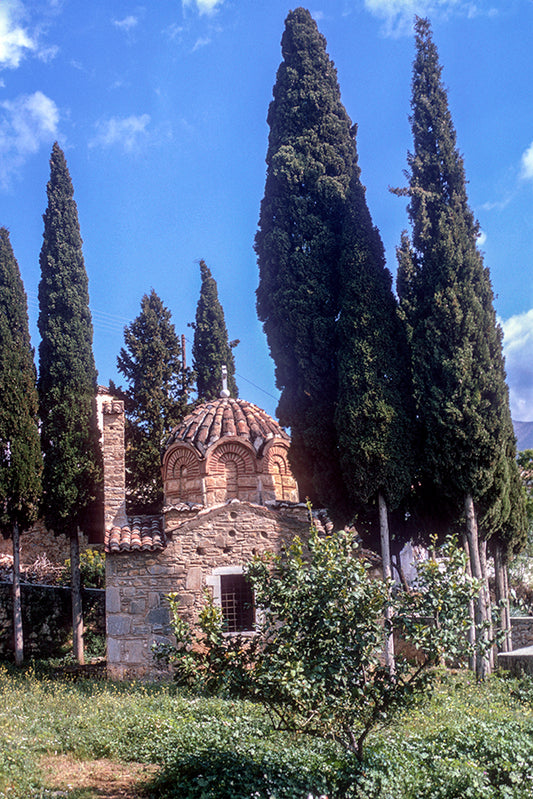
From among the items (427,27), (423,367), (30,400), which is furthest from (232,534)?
(427,27)

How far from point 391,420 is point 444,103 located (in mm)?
6362

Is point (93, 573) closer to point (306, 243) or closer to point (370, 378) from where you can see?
point (370, 378)

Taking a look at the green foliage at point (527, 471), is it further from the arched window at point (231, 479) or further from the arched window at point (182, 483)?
the arched window at point (182, 483)

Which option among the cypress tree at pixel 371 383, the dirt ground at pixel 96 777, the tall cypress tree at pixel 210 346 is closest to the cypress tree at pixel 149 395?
the tall cypress tree at pixel 210 346

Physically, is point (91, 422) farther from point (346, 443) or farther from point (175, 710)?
point (175, 710)

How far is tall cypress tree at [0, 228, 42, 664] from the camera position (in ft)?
43.6

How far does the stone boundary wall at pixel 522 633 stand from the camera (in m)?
15.1

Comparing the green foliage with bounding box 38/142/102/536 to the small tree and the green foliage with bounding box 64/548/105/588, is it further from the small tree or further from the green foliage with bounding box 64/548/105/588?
the small tree

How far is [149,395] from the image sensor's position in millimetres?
17531

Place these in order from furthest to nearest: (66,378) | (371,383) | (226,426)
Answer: (66,378), (226,426), (371,383)

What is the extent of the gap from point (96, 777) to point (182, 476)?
832 centimetres

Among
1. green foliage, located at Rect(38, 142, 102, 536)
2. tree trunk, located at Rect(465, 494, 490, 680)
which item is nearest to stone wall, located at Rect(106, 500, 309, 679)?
tree trunk, located at Rect(465, 494, 490, 680)

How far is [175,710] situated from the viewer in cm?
799

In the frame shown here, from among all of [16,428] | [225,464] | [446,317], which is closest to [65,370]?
[16,428]
